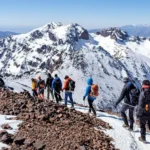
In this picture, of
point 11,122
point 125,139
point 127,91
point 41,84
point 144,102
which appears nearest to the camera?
point 144,102

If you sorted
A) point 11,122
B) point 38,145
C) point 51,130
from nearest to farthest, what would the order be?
point 38,145 < point 51,130 < point 11,122

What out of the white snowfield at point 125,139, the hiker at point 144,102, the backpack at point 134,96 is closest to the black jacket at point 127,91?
the backpack at point 134,96

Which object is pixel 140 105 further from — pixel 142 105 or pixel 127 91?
pixel 127 91

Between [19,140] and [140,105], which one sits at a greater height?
[140,105]

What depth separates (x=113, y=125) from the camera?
1934 cm

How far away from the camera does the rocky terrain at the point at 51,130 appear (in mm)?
13414

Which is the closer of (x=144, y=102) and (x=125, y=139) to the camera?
(x=144, y=102)

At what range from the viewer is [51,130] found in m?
15.3

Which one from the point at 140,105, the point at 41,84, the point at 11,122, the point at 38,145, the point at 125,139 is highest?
the point at 140,105

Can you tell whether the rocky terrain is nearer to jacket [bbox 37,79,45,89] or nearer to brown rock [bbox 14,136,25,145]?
brown rock [bbox 14,136,25,145]

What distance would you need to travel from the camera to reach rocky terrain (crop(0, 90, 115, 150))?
1341cm

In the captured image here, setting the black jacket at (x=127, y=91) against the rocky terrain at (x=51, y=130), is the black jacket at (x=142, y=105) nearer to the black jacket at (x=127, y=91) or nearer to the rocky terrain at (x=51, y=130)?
the rocky terrain at (x=51, y=130)

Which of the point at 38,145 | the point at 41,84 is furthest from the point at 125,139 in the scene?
the point at 41,84

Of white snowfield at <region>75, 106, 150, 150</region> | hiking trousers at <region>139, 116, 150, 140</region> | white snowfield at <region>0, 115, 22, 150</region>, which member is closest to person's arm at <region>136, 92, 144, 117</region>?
hiking trousers at <region>139, 116, 150, 140</region>
